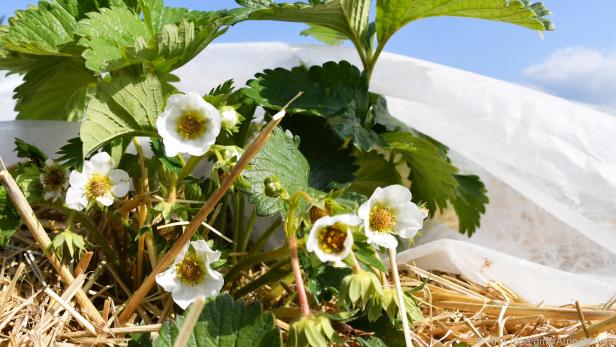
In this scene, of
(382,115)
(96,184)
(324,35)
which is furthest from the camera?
(324,35)

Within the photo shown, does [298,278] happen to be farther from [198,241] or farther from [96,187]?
[96,187]

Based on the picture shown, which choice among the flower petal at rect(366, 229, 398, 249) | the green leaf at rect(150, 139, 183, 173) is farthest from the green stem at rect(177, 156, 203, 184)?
the flower petal at rect(366, 229, 398, 249)

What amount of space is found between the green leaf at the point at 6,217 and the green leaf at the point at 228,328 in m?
0.34

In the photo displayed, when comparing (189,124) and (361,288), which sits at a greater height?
(189,124)

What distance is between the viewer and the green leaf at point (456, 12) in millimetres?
941

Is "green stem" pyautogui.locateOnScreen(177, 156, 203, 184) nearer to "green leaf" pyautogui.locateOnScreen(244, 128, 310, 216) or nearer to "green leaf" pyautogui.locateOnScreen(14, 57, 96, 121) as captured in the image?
"green leaf" pyautogui.locateOnScreen(244, 128, 310, 216)

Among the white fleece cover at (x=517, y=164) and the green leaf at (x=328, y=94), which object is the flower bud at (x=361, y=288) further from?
the white fleece cover at (x=517, y=164)

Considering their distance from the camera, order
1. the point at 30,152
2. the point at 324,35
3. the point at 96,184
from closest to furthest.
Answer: the point at 96,184, the point at 30,152, the point at 324,35

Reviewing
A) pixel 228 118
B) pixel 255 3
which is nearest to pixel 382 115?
pixel 255 3

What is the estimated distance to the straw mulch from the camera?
2.60 feet

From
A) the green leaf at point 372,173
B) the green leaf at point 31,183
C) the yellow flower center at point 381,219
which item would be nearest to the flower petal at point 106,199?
the green leaf at point 31,183

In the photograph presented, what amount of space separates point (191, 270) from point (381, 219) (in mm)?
228

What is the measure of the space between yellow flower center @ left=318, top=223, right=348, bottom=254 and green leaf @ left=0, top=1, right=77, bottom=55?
475mm

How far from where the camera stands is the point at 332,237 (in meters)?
0.61
